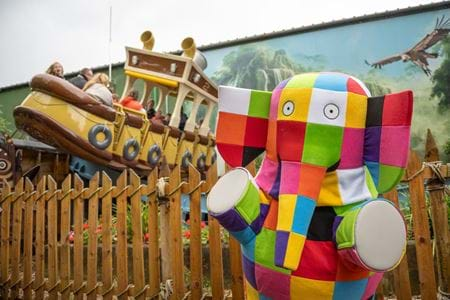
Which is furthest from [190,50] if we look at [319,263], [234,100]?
[319,263]

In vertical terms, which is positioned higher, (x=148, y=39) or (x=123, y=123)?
(x=148, y=39)

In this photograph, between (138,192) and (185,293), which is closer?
(185,293)

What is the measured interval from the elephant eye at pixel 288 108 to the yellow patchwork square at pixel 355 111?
0.61 ft

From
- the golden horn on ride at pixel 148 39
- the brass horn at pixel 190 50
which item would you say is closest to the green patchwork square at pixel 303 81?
the golden horn on ride at pixel 148 39

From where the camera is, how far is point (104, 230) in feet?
9.97

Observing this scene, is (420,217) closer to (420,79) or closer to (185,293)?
(185,293)

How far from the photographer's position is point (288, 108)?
4.53 feet

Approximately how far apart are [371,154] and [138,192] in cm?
186

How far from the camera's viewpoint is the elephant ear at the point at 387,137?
1.26 meters

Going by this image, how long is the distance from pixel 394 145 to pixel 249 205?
51 centimetres

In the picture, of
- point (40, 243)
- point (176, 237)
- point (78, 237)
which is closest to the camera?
point (176, 237)

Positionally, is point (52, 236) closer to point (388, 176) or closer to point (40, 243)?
point (40, 243)

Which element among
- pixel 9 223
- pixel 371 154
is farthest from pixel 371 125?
pixel 9 223

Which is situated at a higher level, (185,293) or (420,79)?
(420,79)
